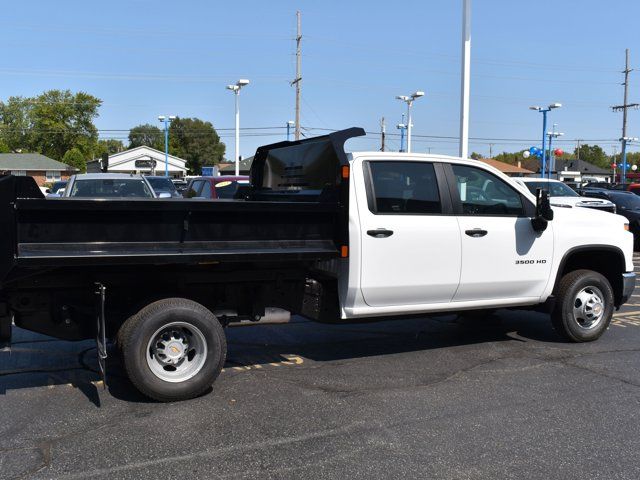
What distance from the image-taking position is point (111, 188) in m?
13.4

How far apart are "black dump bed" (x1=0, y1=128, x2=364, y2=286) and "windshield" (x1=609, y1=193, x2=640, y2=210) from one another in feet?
48.2

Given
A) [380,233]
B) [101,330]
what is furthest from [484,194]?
[101,330]

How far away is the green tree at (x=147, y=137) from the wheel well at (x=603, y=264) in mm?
124639

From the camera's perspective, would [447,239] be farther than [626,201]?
No

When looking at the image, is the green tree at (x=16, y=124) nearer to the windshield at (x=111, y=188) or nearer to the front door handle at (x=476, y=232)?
the windshield at (x=111, y=188)

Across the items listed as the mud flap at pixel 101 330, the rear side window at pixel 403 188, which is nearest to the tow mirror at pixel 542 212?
the rear side window at pixel 403 188

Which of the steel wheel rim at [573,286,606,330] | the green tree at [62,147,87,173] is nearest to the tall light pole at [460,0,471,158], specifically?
the steel wheel rim at [573,286,606,330]

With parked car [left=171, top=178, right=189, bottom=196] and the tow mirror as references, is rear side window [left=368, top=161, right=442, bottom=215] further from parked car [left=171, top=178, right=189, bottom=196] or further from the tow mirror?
parked car [left=171, top=178, right=189, bottom=196]

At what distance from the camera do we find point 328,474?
384 centimetres

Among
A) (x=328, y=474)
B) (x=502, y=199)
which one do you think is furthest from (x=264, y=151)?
(x=328, y=474)

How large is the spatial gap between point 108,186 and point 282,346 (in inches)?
318

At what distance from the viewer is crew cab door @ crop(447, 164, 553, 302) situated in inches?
240

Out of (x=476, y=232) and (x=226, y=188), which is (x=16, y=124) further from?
(x=476, y=232)

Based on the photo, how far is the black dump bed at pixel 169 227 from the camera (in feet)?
14.1
